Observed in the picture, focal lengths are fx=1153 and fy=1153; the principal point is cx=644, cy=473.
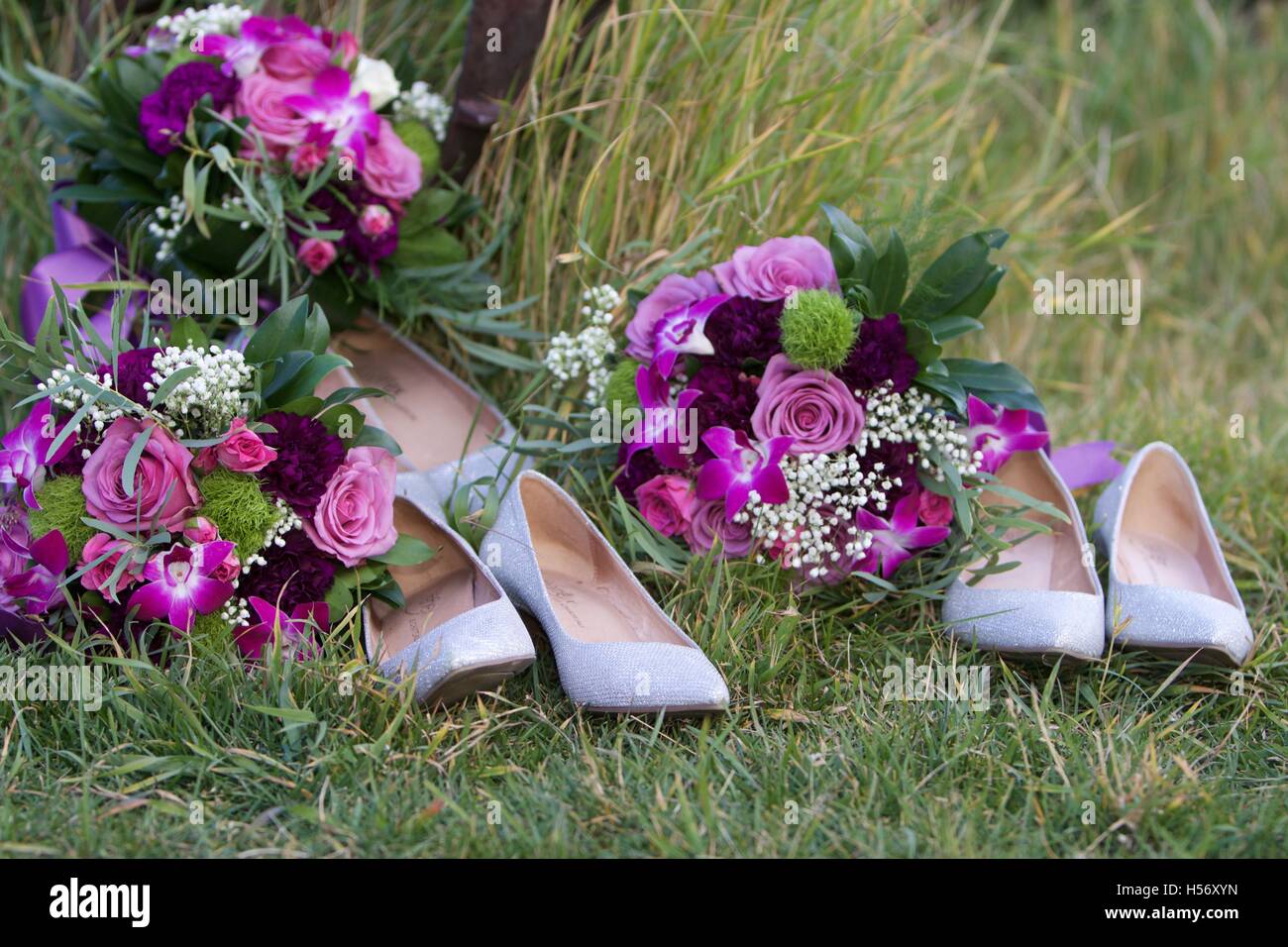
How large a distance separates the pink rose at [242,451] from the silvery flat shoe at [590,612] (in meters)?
0.38

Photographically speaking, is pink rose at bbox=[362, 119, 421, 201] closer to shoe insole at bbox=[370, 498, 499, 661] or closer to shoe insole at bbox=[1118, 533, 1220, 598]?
shoe insole at bbox=[370, 498, 499, 661]

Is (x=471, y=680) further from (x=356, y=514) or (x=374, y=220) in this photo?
(x=374, y=220)

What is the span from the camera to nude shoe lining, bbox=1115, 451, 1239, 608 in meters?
1.97

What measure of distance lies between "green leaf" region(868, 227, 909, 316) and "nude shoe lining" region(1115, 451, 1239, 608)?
0.55m

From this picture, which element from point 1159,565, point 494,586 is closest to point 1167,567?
point 1159,565

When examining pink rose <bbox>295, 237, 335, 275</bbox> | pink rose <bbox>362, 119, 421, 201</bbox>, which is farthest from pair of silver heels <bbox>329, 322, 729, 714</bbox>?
pink rose <bbox>362, 119, 421, 201</bbox>

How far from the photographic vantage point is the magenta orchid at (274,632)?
5.40 feet

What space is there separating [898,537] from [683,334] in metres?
0.48

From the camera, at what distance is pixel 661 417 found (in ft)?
6.14

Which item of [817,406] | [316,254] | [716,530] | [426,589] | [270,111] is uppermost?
[270,111]

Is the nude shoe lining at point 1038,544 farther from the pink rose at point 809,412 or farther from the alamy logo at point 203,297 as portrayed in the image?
the alamy logo at point 203,297
